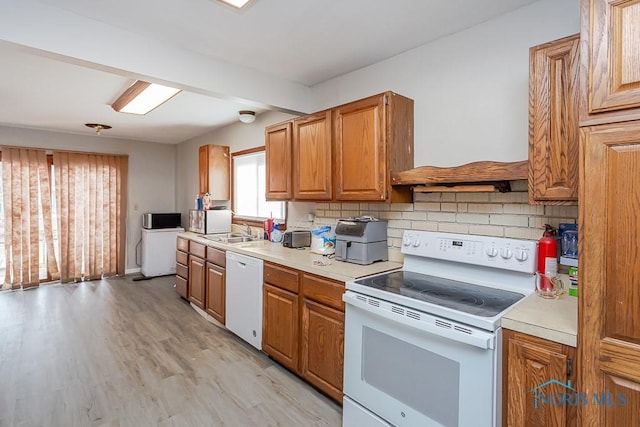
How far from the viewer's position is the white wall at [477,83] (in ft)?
5.92

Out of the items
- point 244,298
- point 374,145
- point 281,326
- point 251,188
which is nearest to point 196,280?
point 244,298

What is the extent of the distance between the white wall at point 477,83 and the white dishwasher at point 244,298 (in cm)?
161

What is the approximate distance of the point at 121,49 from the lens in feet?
6.75

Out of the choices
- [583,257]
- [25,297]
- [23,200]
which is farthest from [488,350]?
[23,200]

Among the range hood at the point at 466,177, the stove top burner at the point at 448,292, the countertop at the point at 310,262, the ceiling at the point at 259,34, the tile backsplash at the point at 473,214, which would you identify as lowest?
the stove top burner at the point at 448,292

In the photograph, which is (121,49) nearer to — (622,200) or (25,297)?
(622,200)

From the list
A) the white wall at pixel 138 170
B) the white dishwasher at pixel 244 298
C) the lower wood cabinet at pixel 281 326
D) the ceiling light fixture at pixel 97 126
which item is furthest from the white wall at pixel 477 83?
the white wall at pixel 138 170

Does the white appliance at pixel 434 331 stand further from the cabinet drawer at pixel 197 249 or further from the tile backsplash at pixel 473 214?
the cabinet drawer at pixel 197 249

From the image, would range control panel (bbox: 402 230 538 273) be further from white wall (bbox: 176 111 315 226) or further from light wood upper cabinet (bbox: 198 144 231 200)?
light wood upper cabinet (bbox: 198 144 231 200)

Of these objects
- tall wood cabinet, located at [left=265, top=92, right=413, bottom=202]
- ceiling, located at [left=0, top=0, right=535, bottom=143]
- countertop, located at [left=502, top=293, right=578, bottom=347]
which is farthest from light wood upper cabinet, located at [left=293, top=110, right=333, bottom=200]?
countertop, located at [left=502, top=293, right=578, bottom=347]

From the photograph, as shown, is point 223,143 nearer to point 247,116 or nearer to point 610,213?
point 247,116

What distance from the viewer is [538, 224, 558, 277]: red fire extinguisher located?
164cm

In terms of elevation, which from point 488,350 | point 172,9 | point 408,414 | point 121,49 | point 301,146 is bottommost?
point 408,414

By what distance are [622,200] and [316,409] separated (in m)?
1.95
